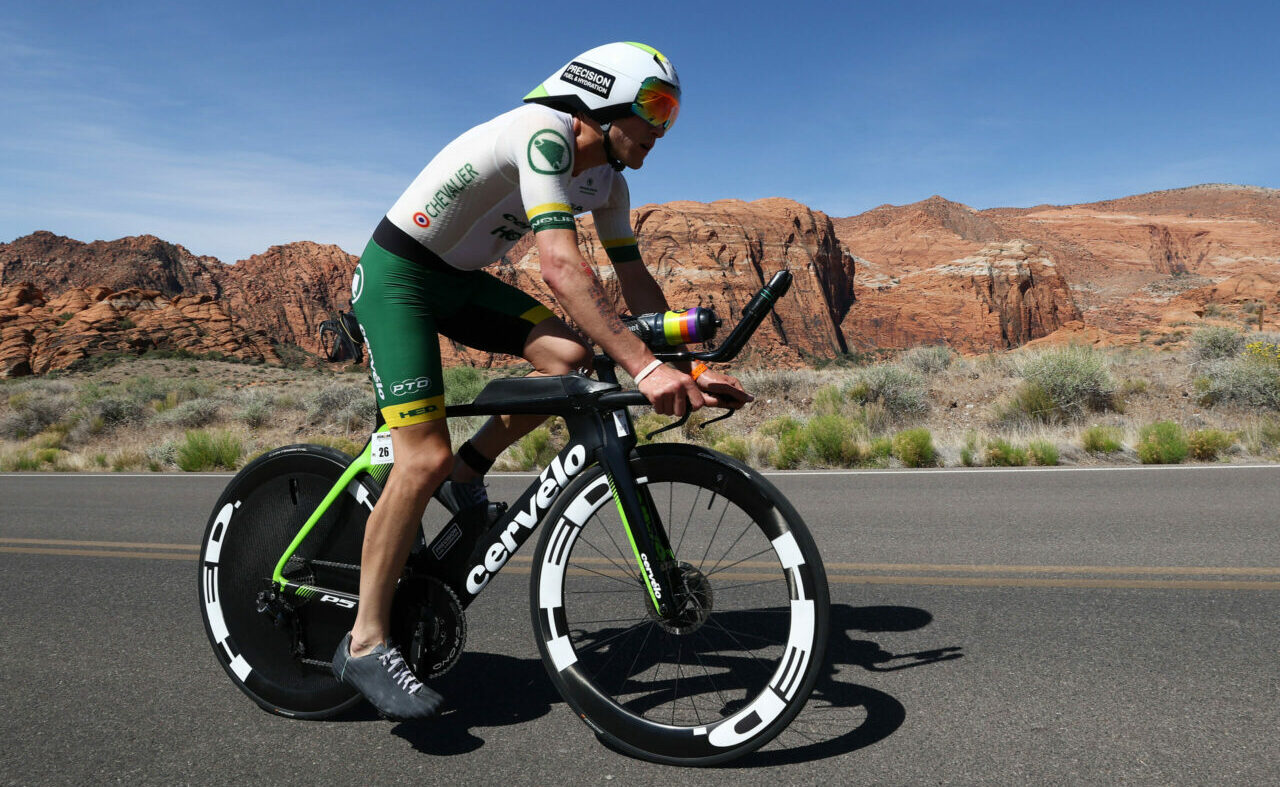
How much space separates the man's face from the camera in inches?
101

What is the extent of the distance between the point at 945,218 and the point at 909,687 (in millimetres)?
178799

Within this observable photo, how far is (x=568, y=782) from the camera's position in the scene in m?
2.43

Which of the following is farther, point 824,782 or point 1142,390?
point 1142,390

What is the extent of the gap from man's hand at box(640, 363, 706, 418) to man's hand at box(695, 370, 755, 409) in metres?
0.03

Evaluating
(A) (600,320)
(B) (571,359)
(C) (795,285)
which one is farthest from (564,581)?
(C) (795,285)

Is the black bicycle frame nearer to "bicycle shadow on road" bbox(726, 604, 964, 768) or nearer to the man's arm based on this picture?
the man's arm

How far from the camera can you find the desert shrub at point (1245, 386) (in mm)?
12641

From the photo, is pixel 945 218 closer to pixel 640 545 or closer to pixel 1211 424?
pixel 1211 424

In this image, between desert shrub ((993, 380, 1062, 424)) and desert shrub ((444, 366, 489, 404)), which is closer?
desert shrub ((993, 380, 1062, 424))

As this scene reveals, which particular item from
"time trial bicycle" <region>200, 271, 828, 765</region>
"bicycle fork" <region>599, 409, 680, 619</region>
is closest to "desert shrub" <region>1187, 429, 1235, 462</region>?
"time trial bicycle" <region>200, 271, 828, 765</region>

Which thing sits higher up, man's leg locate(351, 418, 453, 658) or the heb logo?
the heb logo

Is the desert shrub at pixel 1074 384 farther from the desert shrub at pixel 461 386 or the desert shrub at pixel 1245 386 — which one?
the desert shrub at pixel 461 386

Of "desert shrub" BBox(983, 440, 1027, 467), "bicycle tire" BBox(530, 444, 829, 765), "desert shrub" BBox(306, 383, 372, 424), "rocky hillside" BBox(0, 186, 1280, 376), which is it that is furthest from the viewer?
"rocky hillside" BBox(0, 186, 1280, 376)

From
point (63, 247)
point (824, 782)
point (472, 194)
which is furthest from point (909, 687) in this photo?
point (63, 247)
